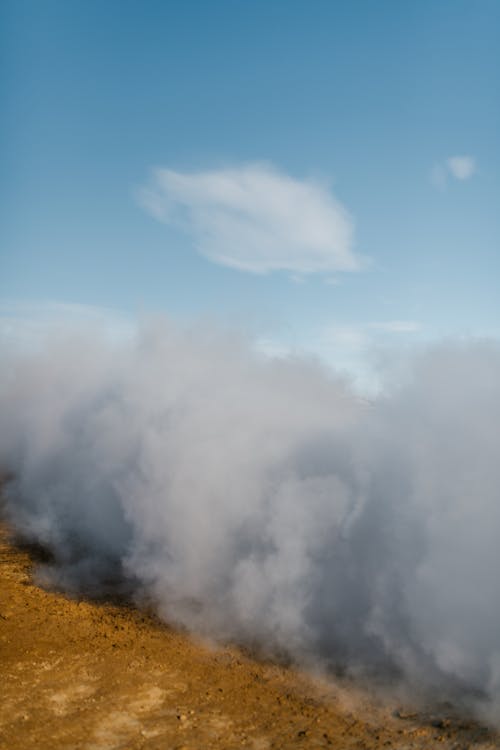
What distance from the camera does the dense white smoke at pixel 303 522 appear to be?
22.8 ft

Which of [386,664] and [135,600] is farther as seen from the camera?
[135,600]

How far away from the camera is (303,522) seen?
29.4 ft

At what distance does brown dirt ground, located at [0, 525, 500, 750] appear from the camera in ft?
17.8

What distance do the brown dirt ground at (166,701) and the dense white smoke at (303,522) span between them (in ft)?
2.38

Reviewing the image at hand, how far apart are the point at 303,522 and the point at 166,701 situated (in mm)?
3613

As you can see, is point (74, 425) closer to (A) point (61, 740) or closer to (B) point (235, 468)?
(B) point (235, 468)

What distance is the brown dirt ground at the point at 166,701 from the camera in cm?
544

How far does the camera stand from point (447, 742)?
532 cm

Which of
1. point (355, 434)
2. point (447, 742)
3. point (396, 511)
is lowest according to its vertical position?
point (447, 742)

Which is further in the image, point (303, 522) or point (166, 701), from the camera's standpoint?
point (303, 522)

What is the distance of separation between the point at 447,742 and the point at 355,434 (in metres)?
5.24

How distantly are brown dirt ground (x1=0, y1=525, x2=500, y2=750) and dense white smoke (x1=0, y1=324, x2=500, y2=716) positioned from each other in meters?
0.73

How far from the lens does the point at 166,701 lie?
6195 mm

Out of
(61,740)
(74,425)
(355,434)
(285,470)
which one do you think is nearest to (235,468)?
(285,470)
